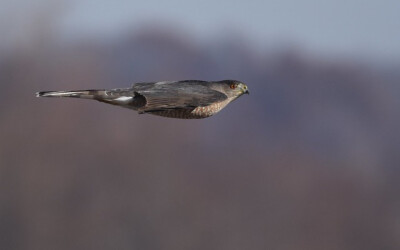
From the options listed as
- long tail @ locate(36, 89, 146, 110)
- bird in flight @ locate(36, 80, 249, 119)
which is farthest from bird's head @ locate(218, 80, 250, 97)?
long tail @ locate(36, 89, 146, 110)

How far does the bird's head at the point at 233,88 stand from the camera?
10328 millimetres

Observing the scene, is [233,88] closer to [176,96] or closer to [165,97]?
[176,96]

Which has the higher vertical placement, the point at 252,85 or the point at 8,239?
the point at 252,85

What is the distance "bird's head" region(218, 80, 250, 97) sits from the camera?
10328 mm

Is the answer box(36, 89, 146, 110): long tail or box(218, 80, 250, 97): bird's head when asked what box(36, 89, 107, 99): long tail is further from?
box(218, 80, 250, 97): bird's head

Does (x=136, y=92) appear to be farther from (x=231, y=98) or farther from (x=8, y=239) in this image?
(x=8, y=239)

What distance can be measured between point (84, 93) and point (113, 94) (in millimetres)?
257

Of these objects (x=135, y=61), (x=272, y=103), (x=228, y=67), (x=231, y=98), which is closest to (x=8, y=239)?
(x=135, y=61)

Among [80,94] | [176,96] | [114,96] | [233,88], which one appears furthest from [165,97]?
[233,88]

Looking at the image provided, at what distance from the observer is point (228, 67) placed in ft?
298

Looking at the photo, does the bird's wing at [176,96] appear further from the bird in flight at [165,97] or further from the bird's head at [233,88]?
the bird's head at [233,88]

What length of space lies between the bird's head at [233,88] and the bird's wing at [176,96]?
45 cm

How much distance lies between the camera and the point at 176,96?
9.38 m

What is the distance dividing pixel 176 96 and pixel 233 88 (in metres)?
1.19
